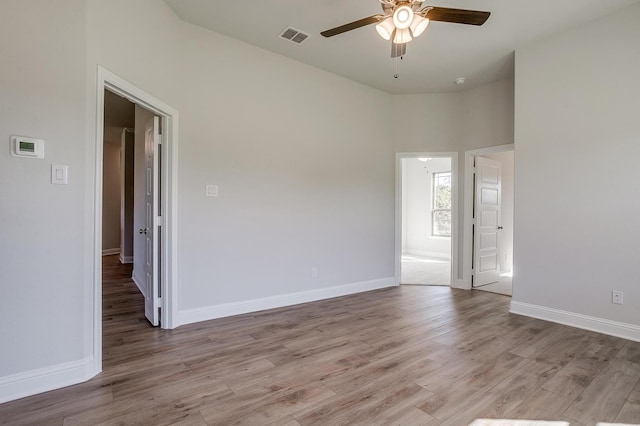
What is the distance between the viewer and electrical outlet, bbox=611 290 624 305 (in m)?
3.03

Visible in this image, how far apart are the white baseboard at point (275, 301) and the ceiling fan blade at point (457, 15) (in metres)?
3.28

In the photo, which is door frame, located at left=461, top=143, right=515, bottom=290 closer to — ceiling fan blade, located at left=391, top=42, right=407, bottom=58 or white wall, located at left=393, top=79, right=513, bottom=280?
white wall, located at left=393, top=79, right=513, bottom=280

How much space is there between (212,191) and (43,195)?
1531 millimetres

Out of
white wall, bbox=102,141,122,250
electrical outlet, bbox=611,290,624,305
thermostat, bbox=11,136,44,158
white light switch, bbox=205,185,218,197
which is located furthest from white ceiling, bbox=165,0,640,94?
white wall, bbox=102,141,122,250

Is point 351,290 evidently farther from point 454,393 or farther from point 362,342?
point 454,393

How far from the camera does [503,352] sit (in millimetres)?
2674

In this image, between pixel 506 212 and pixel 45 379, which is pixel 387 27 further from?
pixel 506 212

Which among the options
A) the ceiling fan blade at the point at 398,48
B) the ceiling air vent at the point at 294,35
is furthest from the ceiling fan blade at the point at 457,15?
the ceiling air vent at the point at 294,35

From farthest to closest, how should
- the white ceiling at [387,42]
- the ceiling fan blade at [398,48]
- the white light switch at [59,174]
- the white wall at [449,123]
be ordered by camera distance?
the white wall at [449,123], the white ceiling at [387,42], the ceiling fan blade at [398,48], the white light switch at [59,174]

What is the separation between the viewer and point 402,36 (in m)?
2.34

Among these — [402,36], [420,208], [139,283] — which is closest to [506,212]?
[420,208]

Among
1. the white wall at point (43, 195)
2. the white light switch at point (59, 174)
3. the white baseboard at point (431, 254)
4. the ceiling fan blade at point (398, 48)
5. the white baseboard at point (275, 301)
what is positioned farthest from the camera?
the white baseboard at point (431, 254)

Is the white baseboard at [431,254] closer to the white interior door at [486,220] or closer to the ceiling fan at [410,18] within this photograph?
the white interior door at [486,220]

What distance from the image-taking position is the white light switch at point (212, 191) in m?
3.38
